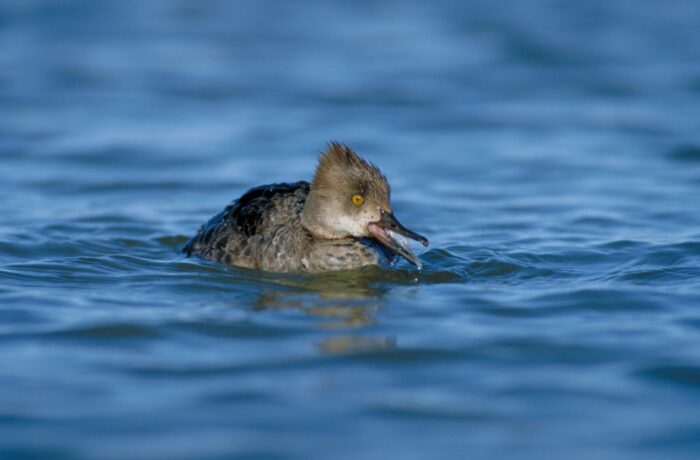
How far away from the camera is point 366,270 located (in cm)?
956

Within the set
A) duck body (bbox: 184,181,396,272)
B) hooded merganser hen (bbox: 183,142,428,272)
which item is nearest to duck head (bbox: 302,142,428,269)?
hooded merganser hen (bbox: 183,142,428,272)

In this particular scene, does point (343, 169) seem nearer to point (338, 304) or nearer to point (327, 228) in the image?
point (327, 228)

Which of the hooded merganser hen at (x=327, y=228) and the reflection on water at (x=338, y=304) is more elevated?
the hooded merganser hen at (x=327, y=228)

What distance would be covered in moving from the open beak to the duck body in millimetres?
172

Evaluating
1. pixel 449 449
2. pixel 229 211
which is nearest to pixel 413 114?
pixel 229 211

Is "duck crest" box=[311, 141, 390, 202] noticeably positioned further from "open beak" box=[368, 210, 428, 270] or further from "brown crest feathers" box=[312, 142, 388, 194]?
"open beak" box=[368, 210, 428, 270]

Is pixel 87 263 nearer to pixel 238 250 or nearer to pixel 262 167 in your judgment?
pixel 238 250

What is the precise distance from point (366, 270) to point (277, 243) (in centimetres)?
76

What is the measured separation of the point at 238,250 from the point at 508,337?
9.02ft

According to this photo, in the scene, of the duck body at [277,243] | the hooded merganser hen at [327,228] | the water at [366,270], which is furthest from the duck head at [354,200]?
the water at [366,270]

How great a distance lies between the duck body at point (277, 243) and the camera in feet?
31.4

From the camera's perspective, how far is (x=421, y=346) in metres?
7.67

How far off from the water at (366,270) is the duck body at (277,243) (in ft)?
0.53

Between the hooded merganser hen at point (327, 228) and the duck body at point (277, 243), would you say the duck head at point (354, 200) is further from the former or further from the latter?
the duck body at point (277, 243)
